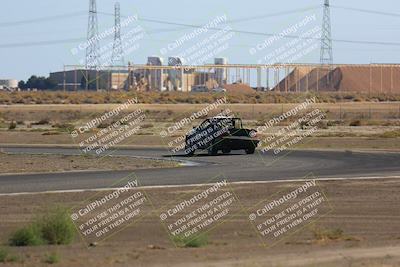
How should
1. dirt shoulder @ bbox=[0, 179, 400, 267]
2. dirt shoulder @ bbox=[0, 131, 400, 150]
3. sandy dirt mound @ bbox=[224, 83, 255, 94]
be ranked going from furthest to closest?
1. sandy dirt mound @ bbox=[224, 83, 255, 94]
2. dirt shoulder @ bbox=[0, 131, 400, 150]
3. dirt shoulder @ bbox=[0, 179, 400, 267]

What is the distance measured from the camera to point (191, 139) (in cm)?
4506

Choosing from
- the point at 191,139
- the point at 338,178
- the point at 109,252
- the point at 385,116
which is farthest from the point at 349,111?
the point at 109,252

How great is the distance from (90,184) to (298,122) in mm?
47280

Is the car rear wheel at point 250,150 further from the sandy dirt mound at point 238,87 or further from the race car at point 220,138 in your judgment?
the sandy dirt mound at point 238,87

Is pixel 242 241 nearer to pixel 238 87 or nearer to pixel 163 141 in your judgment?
pixel 163 141

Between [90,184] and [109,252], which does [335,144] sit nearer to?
[90,184]

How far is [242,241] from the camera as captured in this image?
Result: 672 inches

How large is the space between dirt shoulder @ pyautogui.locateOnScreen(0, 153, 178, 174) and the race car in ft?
15.2

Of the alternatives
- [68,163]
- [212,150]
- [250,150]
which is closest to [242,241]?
[68,163]

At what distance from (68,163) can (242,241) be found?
2219 cm

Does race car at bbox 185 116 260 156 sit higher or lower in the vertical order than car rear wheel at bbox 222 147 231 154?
higher

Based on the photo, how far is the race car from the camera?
44719mm

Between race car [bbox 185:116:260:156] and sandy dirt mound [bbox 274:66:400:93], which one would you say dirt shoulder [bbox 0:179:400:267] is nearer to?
race car [bbox 185:116:260:156]

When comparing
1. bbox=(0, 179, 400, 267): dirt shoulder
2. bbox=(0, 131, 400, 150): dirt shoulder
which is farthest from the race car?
bbox=(0, 179, 400, 267): dirt shoulder
